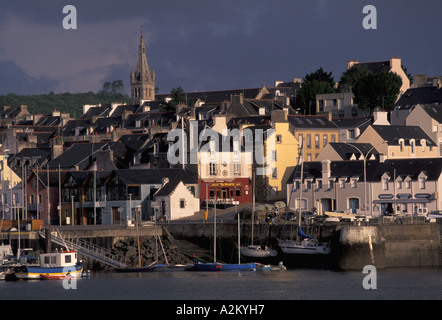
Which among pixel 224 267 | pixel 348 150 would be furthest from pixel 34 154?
pixel 224 267

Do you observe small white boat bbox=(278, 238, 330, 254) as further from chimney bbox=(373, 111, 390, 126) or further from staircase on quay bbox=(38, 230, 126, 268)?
chimney bbox=(373, 111, 390, 126)

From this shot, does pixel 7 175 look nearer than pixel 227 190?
No

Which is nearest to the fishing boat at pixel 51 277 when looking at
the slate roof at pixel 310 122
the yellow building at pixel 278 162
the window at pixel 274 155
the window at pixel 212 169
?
the window at pixel 212 169

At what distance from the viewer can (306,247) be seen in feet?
291

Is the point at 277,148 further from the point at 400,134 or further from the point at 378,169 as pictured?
the point at 378,169

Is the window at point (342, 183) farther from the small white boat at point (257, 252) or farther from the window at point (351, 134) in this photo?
the window at point (351, 134)

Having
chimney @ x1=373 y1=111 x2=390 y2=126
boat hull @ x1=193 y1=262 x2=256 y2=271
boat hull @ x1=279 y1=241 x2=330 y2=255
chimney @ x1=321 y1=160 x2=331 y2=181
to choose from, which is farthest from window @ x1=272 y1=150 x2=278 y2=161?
boat hull @ x1=193 y1=262 x2=256 y2=271

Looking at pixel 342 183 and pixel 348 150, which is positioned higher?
pixel 348 150

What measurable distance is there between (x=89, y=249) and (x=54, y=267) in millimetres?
9858

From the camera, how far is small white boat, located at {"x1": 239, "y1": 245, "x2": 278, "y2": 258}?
89.6m

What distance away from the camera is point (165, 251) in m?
91.8

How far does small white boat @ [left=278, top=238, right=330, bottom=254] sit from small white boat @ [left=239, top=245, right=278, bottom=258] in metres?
1.10
